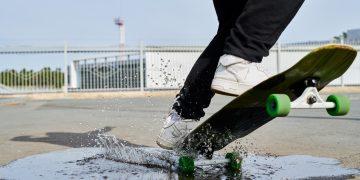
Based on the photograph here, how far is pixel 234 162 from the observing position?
9.02 ft

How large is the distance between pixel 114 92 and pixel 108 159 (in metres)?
14.8

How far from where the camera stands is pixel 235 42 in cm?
215

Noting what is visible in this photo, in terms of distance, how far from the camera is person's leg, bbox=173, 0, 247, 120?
2.49m

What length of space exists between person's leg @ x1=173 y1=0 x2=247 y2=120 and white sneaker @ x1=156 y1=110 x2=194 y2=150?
0.03 metres

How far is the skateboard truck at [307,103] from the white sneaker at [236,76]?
0.18 m

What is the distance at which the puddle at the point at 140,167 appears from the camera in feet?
8.45

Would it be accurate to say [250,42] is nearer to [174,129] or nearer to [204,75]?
[204,75]

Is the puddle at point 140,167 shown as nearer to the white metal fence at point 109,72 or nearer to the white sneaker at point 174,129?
the white sneaker at point 174,129

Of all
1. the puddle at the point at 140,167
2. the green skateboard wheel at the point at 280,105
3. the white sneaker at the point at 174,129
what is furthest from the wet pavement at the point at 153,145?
the green skateboard wheel at the point at 280,105

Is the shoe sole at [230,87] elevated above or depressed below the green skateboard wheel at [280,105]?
above

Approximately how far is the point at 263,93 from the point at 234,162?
70cm

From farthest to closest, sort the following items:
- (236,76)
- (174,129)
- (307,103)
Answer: (174,129)
(236,76)
(307,103)

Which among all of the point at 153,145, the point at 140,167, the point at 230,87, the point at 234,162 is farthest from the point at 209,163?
the point at 153,145

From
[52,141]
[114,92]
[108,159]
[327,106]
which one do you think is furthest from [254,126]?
[114,92]
